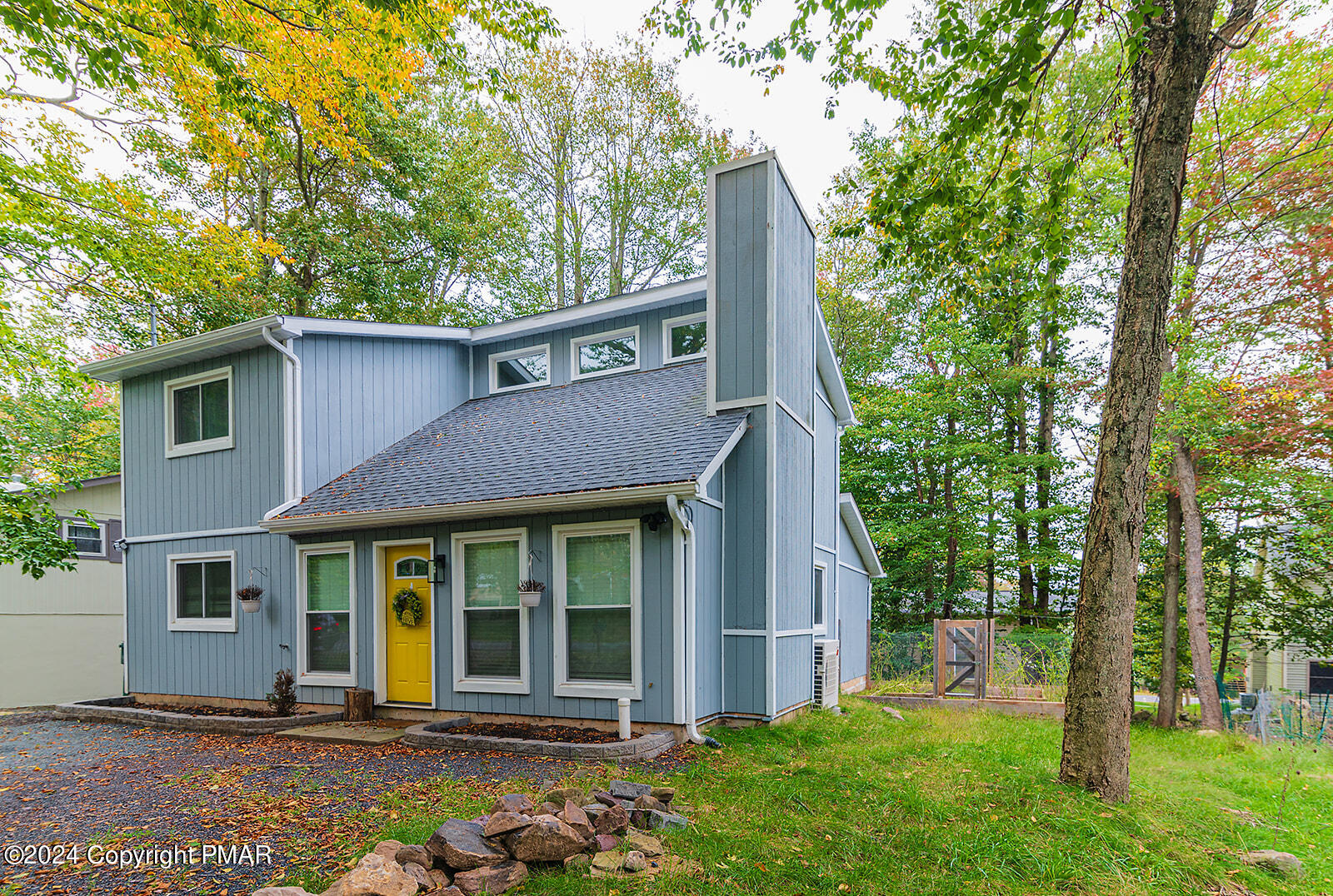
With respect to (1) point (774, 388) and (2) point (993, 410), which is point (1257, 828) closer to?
(1) point (774, 388)

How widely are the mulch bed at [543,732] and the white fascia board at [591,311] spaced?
5.88 m

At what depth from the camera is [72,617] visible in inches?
553

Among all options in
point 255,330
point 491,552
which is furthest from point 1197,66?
point 255,330

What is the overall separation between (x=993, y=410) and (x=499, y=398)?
14.3 m

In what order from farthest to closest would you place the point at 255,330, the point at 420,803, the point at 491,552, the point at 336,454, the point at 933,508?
1. the point at 933,508
2. the point at 336,454
3. the point at 255,330
4. the point at 491,552
5. the point at 420,803

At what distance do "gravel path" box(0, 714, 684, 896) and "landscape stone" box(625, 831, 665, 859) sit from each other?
64.0 inches

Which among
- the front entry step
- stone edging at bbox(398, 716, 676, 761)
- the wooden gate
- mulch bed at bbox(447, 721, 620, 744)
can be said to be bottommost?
the wooden gate

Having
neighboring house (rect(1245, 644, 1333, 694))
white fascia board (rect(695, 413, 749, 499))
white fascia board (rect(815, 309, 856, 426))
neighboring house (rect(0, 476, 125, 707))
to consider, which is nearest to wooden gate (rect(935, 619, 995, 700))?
white fascia board (rect(815, 309, 856, 426))

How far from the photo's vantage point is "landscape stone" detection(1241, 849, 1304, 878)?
4262 millimetres

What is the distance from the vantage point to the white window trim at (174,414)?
381 inches

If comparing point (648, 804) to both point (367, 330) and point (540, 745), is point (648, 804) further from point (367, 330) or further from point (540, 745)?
point (367, 330)

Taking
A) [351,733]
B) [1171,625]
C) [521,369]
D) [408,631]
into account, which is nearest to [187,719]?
[351,733]

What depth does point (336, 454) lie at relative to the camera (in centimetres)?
967

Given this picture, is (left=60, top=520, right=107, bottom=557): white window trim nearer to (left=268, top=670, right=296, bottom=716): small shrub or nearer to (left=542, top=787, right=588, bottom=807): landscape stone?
(left=268, top=670, right=296, bottom=716): small shrub
